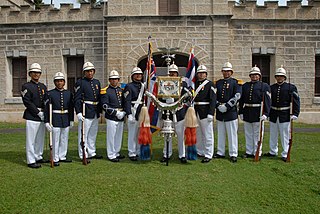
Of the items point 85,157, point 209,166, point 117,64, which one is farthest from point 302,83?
point 85,157

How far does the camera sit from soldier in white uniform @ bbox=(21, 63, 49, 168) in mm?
6984

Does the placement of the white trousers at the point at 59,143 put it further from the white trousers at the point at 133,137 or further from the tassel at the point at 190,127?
the tassel at the point at 190,127

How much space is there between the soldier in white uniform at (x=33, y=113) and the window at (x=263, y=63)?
36.8ft

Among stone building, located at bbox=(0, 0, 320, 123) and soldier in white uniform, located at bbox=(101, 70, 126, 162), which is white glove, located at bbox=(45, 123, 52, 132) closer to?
soldier in white uniform, located at bbox=(101, 70, 126, 162)

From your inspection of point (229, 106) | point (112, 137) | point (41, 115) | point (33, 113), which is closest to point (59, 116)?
point (41, 115)

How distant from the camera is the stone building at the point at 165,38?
14797mm

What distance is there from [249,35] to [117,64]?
6186 mm

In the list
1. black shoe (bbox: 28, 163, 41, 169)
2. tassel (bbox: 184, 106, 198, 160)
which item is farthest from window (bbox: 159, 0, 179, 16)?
black shoe (bbox: 28, 163, 41, 169)

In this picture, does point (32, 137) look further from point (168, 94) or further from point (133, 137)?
point (168, 94)

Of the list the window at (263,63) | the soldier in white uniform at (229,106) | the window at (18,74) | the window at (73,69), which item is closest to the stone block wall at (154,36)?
the window at (73,69)

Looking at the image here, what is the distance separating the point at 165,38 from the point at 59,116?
868 centimetres

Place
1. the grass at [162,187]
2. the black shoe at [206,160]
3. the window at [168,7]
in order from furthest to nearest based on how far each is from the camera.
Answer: the window at [168,7] → the black shoe at [206,160] → the grass at [162,187]

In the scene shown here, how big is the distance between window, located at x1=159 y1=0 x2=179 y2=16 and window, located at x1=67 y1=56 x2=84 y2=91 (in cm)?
457

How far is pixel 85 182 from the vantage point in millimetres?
5863
